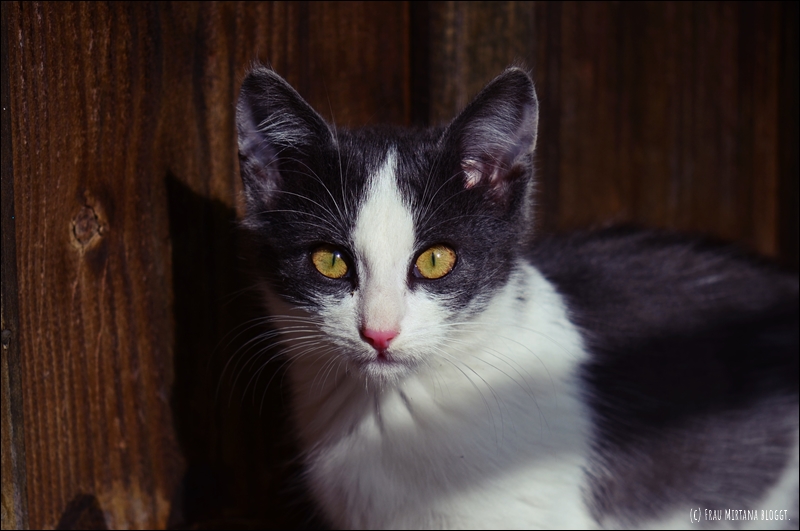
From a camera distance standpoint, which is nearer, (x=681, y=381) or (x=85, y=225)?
(x=85, y=225)

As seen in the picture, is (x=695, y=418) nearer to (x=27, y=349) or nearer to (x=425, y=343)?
(x=425, y=343)

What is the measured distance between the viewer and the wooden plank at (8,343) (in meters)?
1.31

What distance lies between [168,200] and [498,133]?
0.80m

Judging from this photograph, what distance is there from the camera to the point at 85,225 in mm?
1571

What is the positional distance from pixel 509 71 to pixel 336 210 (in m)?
0.45

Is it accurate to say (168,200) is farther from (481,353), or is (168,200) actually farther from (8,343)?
(481,353)

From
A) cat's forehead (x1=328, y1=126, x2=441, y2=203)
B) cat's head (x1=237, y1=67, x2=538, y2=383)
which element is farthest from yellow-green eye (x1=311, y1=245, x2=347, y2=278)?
cat's forehead (x1=328, y1=126, x2=441, y2=203)

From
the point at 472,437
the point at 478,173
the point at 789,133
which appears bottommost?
the point at 472,437

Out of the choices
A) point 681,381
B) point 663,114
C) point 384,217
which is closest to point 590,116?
point 663,114

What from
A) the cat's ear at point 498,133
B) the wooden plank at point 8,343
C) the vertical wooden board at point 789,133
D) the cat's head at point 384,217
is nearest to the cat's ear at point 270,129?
the cat's head at point 384,217

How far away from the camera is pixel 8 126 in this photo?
1323mm

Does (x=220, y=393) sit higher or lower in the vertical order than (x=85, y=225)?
lower

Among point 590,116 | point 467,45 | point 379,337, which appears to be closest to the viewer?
point 379,337


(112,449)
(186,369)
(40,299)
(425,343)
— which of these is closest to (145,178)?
(40,299)
